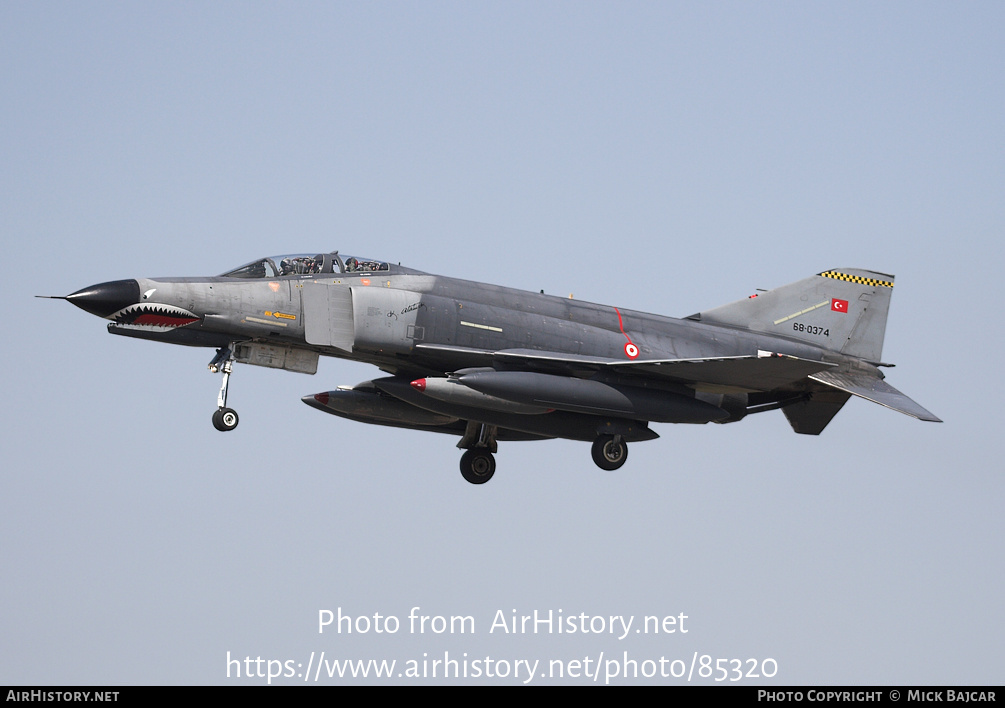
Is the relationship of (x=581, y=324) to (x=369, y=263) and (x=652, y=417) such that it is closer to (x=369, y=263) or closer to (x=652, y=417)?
(x=652, y=417)

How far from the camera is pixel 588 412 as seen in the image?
22.1m

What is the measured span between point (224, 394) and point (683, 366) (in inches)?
297

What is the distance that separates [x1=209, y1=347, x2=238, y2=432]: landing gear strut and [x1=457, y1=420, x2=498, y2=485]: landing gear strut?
5243 mm

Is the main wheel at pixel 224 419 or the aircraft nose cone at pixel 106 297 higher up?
the aircraft nose cone at pixel 106 297

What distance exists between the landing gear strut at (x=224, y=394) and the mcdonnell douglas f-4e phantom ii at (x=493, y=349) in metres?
0.02

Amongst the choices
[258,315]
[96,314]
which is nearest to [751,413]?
[258,315]

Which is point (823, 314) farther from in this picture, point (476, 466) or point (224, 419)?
point (224, 419)

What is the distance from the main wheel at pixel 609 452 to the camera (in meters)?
22.9

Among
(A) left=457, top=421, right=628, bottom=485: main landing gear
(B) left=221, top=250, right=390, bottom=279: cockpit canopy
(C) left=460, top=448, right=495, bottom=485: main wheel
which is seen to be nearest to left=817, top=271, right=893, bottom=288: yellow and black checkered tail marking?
(A) left=457, top=421, right=628, bottom=485: main landing gear

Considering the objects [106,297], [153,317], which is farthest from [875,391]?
[106,297]

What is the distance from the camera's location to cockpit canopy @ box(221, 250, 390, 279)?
2166 cm

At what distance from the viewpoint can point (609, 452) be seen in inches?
Result: 901

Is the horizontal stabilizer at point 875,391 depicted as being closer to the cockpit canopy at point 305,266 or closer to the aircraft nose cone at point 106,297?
the cockpit canopy at point 305,266

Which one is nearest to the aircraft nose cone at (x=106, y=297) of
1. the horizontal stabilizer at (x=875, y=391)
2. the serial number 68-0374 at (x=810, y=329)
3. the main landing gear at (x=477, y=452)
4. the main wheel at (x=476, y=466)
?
the main landing gear at (x=477, y=452)
